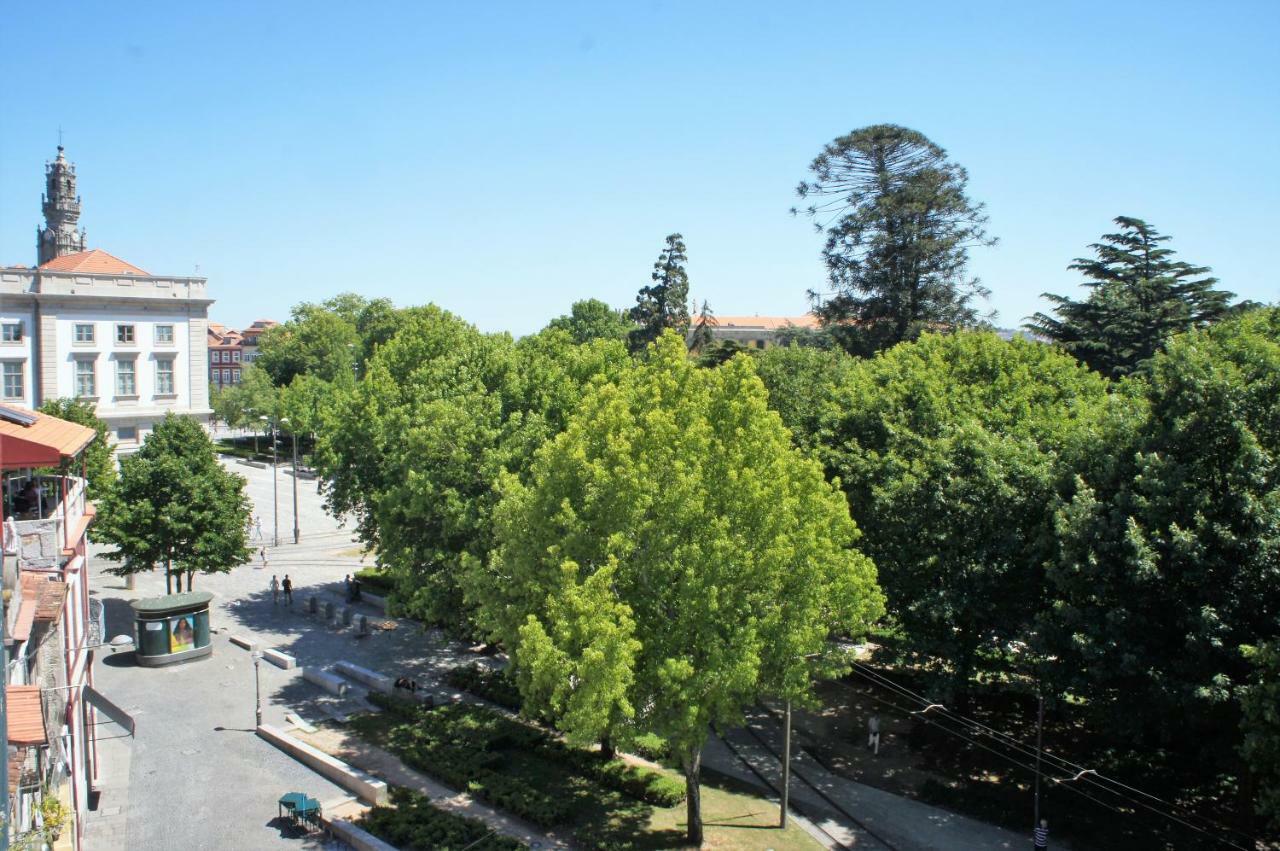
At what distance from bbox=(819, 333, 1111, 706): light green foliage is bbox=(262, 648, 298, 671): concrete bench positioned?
18.2 m

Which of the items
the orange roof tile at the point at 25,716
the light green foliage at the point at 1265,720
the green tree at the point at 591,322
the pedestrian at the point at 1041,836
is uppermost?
the green tree at the point at 591,322

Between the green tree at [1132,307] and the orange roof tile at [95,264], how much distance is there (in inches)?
1930

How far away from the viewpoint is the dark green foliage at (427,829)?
771 inches

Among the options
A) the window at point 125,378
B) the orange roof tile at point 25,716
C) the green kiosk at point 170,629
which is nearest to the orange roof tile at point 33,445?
the orange roof tile at point 25,716

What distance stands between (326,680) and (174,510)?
946 cm

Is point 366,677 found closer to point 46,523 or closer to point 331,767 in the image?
point 331,767

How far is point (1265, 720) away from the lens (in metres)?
15.6

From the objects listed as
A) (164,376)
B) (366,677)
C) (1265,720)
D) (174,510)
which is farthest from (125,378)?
(1265,720)

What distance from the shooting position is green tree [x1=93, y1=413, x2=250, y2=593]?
33406 mm

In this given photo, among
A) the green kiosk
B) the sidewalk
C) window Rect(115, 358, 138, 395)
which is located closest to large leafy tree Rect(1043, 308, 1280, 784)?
the sidewalk

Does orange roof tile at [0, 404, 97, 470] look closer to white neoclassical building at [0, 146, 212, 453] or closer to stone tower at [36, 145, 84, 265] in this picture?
white neoclassical building at [0, 146, 212, 453]

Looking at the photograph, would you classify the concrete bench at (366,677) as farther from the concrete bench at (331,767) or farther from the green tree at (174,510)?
the green tree at (174,510)

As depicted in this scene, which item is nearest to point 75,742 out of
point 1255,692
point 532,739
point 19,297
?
point 532,739

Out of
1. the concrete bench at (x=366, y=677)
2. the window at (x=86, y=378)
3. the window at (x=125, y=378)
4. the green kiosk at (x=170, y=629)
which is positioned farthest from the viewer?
the window at (x=125, y=378)
